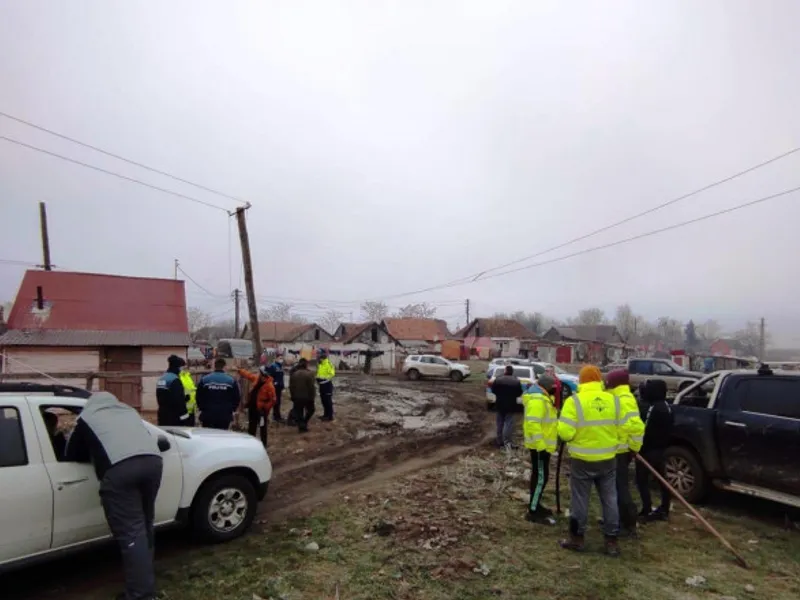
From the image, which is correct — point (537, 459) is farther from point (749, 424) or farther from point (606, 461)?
point (749, 424)

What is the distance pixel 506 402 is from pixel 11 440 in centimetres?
788

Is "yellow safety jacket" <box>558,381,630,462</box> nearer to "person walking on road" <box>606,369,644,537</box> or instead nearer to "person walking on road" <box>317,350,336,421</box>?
"person walking on road" <box>606,369,644,537</box>

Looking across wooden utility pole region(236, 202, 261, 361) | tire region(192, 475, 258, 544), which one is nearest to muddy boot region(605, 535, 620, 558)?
tire region(192, 475, 258, 544)

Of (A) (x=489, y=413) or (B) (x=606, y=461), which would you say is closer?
(B) (x=606, y=461)

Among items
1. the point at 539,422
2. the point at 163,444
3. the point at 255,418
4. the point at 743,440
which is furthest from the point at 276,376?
the point at 743,440

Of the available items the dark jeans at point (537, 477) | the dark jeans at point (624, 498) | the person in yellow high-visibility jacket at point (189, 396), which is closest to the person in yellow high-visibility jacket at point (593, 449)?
the dark jeans at point (624, 498)

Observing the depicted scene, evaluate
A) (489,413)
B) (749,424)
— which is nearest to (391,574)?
(749,424)

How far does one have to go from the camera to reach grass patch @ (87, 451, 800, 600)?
14.0 feet

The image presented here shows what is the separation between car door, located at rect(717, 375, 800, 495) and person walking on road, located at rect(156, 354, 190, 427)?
24.2 feet

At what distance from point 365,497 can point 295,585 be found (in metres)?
2.55

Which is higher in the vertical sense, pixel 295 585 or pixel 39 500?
pixel 39 500

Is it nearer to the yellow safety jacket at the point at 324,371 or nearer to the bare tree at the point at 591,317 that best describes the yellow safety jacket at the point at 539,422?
the yellow safety jacket at the point at 324,371

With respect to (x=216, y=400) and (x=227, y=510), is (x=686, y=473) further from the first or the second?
(x=216, y=400)

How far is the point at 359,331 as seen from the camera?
60.8m
